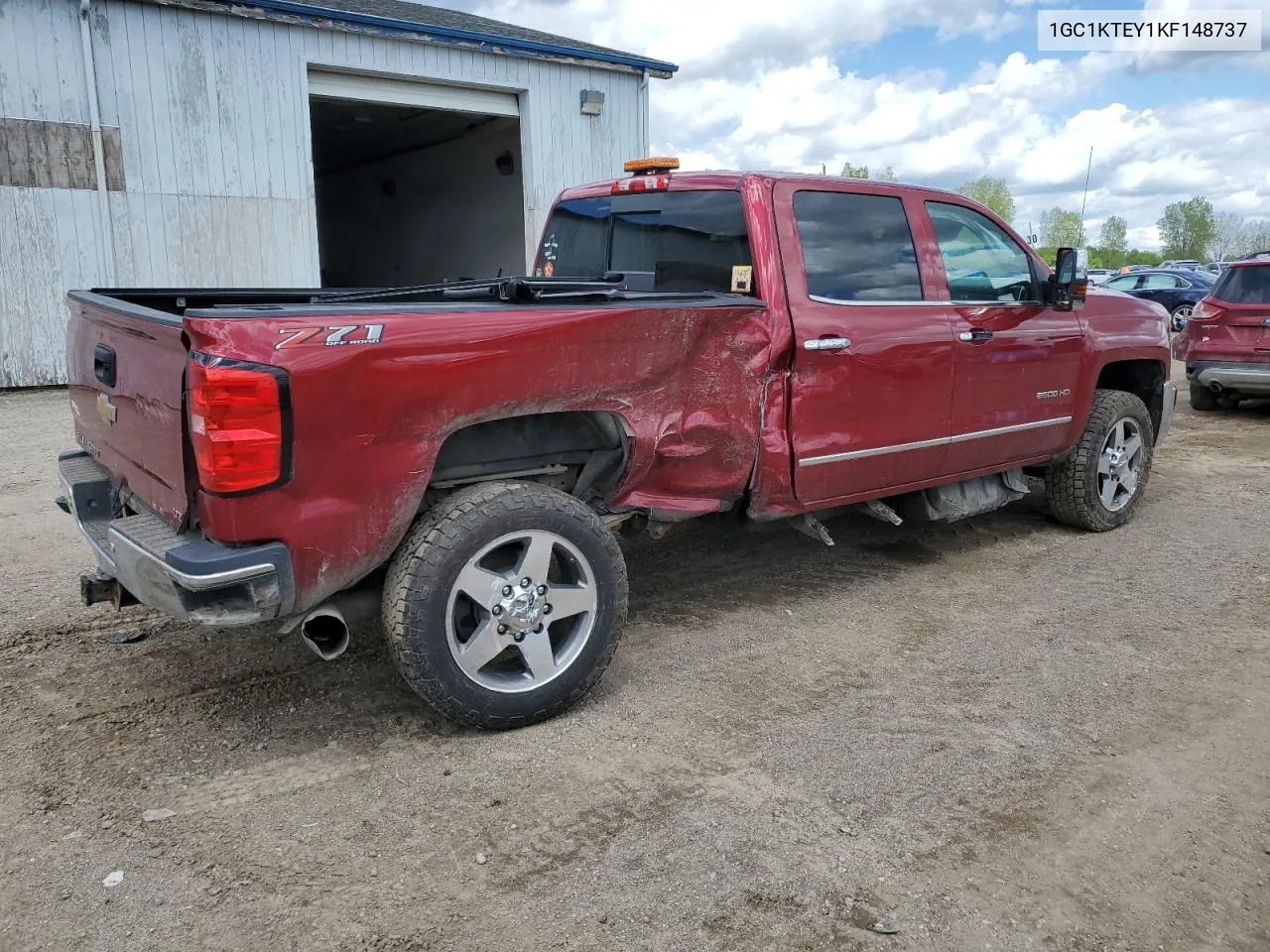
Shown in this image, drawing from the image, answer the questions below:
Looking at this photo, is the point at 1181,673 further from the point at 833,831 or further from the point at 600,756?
the point at 600,756

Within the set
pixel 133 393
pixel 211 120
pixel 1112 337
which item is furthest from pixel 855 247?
pixel 211 120

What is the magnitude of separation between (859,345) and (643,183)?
1.25 meters

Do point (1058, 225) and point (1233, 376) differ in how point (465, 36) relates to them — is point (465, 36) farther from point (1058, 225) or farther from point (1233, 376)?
point (1058, 225)

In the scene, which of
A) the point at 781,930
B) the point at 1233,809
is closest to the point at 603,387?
the point at 781,930

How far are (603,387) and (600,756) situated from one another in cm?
125

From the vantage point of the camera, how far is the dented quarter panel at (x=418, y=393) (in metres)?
2.86

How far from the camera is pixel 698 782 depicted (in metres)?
3.08

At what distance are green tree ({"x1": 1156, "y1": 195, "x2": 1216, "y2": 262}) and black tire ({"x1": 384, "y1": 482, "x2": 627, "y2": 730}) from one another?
92.1 metres

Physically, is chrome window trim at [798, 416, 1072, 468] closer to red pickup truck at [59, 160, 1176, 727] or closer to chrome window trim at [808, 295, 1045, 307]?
red pickup truck at [59, 160, 1176, 727]

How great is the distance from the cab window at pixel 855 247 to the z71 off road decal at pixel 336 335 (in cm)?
195

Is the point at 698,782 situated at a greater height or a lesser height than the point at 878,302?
lesser

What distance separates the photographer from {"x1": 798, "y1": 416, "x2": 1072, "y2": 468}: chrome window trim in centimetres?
424

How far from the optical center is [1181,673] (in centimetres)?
390

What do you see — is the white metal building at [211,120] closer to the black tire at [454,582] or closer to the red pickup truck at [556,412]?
the red pickup truck at [556,412]
